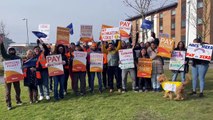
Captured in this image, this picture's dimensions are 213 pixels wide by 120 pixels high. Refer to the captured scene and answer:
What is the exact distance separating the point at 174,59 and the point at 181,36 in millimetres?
42876

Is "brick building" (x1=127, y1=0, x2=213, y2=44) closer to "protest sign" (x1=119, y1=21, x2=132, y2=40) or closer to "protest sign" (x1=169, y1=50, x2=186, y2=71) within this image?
"protest sign" (x1=119, y1=21, x2=132, y2=40)

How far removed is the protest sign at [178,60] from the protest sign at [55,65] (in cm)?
439

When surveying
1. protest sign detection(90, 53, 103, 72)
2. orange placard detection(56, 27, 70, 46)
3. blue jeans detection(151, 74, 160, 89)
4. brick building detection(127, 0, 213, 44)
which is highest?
brick building detection(127, 0, 213, 44)

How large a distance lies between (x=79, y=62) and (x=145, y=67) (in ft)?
8.75

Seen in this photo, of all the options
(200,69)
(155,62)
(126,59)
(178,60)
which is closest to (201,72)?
(200,69)

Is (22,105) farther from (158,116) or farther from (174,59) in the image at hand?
(174,59)

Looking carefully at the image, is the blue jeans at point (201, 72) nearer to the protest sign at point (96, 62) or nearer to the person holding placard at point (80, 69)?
the protest sign at point (96, 62)

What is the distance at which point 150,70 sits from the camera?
445 inches

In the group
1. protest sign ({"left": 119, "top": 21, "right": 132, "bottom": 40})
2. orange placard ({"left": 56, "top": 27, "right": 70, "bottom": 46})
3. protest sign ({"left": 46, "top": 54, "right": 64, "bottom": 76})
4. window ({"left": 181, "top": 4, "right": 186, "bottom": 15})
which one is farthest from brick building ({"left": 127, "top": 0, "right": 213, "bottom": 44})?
protest sign ({"left": 46, "top": 54, "right": 64, "bottom": 76})

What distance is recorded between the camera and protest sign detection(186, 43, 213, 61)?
10320 millimetres

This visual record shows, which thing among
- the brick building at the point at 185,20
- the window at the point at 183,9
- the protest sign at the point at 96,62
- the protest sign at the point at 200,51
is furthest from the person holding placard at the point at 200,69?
the window at the point at 183,9

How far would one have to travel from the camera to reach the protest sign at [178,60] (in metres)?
11.0

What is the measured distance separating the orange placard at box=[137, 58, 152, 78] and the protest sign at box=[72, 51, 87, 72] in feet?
7.42

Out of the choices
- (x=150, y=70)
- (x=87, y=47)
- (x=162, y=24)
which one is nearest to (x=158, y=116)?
(x=150, y=70)
